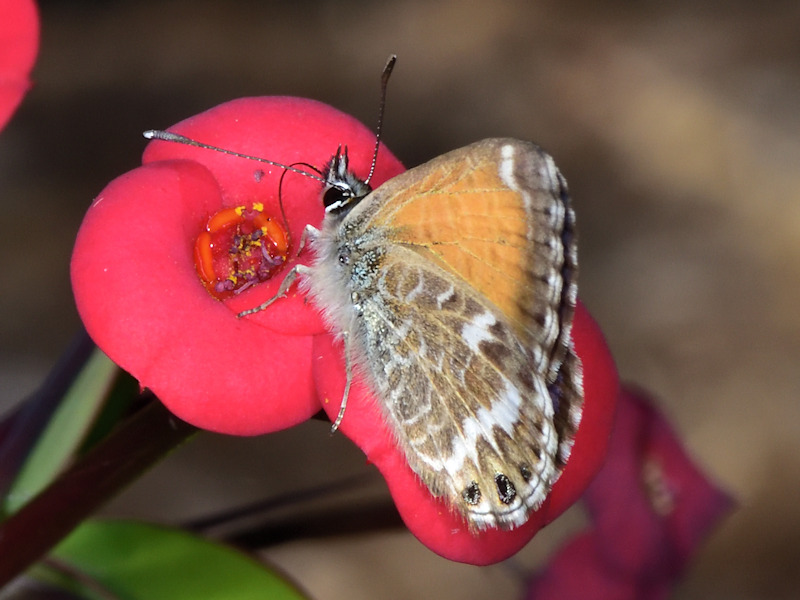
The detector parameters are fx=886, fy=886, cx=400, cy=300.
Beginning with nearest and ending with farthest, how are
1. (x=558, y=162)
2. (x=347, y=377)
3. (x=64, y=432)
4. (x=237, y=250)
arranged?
(x=347, y=377), (x=237, y=250), (x=64, y=432), (x=558, y=162)

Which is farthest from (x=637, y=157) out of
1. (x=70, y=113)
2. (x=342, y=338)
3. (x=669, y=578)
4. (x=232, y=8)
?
(x=342, y=338)

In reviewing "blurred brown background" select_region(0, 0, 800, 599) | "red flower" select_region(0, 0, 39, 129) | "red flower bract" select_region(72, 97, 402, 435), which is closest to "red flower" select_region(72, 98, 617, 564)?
"red flower bract" select_region(72, 97, 402, 435)

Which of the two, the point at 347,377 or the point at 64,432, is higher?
the point at 347,377

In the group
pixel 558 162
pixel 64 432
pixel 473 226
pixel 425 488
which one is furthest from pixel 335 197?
pixel 558 162

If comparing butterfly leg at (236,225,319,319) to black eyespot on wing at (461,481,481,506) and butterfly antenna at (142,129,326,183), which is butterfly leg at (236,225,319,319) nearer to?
butterfly antenna at (142,129,326,183)

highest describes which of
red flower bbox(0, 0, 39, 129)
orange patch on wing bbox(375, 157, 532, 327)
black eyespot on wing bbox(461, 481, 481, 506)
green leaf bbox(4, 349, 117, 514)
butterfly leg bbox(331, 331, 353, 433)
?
red flower bbox(0, 0, 39, 129)

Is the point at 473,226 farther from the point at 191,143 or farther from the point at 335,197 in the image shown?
the point at 191,143
